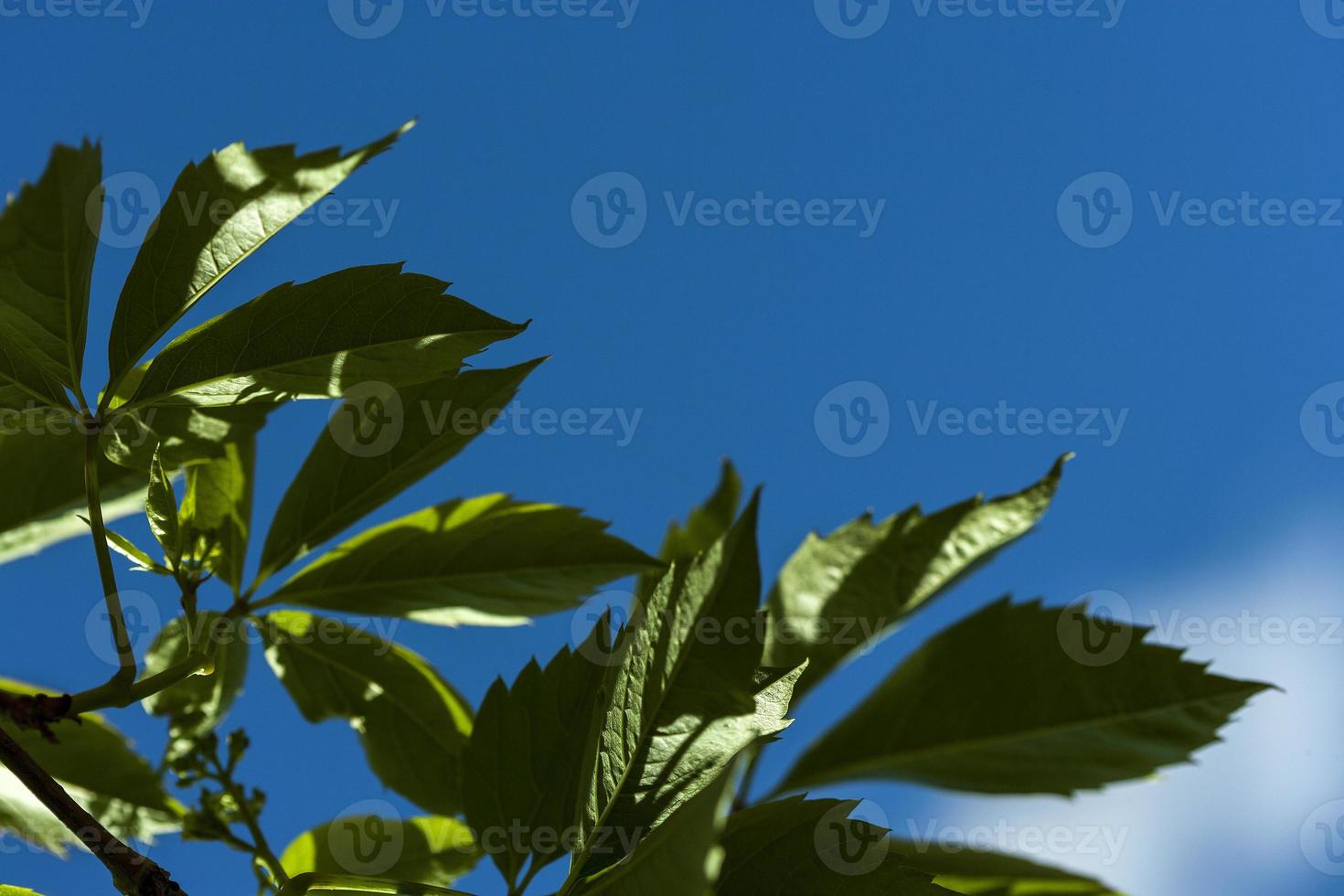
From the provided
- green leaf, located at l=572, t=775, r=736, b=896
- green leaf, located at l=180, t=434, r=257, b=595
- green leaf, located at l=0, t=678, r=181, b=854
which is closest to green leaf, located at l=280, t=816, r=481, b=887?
green leaf, located at l=0, t=678, r=181, b=854

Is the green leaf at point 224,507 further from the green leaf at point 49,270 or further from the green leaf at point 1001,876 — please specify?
the green leaf at point 1001,876

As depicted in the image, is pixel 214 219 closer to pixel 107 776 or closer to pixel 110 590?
pixel 110 590

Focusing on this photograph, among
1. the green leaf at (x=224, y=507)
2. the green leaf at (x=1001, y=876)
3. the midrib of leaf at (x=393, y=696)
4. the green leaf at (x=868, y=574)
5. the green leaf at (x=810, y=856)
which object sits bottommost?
the green leaf at (x=1001, y=876)

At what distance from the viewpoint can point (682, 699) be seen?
0.77m

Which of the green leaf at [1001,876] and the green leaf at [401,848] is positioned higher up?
the green leaf at [401,848]

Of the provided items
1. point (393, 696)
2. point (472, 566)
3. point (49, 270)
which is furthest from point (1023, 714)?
point (49, 270)

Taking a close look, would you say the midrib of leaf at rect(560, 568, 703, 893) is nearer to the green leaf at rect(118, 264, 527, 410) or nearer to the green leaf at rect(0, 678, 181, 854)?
the green leaf at rect(118, 264, 527, 410)

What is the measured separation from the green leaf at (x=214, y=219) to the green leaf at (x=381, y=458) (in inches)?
9.9

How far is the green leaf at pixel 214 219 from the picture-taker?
3.07 feet

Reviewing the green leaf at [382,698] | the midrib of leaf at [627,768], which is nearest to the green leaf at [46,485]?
the green leaf at [382,698]

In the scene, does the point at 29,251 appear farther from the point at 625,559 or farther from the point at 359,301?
the point at 625,559

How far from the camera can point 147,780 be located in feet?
4.29

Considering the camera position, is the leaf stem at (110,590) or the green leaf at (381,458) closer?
the leaf stem at (110,590)

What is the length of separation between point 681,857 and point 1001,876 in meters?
0.66
